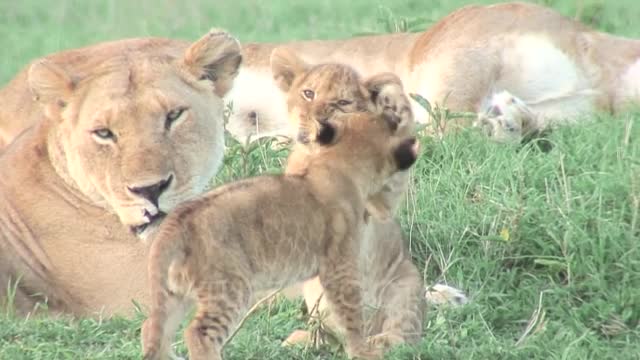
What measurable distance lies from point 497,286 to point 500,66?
2.44m

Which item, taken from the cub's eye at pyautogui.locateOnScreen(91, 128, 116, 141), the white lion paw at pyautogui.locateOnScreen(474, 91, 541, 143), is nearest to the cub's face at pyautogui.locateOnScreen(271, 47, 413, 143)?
the cub's eye at pyautogui.locateOnScreen(91, 128, 116, 141)

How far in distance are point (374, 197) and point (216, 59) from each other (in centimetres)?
94

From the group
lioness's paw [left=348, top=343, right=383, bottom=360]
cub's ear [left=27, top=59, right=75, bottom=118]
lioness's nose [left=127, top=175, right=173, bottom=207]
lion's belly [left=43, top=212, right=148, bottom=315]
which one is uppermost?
cub's ear [left=27, top=59, right=75, bottom=118]

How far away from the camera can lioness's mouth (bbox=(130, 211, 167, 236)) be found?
4.18 metres

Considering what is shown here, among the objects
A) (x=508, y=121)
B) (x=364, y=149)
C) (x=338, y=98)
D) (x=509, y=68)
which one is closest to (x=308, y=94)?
(x=338, y=98)

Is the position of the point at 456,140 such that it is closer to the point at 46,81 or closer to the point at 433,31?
the point at 433,31

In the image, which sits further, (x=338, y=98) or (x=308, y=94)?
(x=308, y=94)

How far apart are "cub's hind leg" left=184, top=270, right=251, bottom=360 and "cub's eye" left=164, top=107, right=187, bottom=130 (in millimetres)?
935

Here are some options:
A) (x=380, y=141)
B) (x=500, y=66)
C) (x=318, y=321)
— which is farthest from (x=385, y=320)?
(x=500, y=66)

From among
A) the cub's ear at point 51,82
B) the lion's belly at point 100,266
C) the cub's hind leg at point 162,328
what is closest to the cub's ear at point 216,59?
the cub's ear at point 51,82

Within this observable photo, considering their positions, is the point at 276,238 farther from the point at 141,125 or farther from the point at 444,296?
the point at 444,296

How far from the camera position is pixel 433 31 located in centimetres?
759

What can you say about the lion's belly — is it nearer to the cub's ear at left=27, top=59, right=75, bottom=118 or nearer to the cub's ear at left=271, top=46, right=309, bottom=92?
the cub's ear at left=27, top=59, right=75, bottom=118

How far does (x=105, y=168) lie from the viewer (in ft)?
14.4
